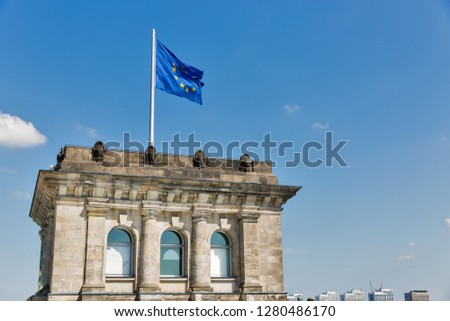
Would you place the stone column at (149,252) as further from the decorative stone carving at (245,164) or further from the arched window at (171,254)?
the decorative stone carving at (245,164)

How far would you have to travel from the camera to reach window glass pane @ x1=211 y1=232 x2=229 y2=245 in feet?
90.7

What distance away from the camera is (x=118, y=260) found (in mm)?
25656

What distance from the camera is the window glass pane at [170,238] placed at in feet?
87.4

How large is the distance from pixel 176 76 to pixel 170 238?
420 inches

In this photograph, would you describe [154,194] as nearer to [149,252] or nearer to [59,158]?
[149,252]

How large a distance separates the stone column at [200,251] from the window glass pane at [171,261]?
85cm

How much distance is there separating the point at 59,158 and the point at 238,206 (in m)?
9.60

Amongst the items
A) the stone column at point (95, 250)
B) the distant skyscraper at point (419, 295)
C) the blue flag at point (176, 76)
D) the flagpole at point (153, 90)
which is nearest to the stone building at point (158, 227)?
the stone column at point (95, 250)

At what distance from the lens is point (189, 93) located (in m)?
32.2

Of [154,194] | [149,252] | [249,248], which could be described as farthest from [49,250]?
[249,248]

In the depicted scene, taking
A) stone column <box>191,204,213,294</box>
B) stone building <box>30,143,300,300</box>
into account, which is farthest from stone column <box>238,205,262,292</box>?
stone column <box>191,204,213,294</box>

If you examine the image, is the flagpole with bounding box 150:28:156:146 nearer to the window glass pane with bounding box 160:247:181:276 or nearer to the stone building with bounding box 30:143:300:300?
the stone building with bounding box 30:143:300:300

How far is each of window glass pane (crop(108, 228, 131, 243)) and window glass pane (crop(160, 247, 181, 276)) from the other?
1906 millimetres
